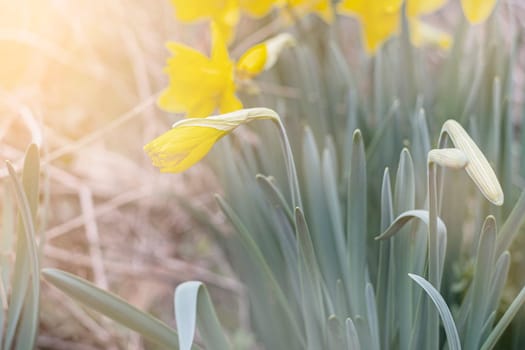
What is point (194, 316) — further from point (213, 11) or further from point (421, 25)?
point (421, 25)

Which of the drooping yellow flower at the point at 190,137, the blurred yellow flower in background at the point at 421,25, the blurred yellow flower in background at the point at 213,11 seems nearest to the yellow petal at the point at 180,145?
the drooping yellow flower at the point at 190,137

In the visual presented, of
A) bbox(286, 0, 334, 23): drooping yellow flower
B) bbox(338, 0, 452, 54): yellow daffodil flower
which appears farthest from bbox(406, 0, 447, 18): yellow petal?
bbox(286, 0, 334, 23): drooping yellow flower

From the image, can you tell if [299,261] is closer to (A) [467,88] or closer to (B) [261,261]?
(B) [261,261]

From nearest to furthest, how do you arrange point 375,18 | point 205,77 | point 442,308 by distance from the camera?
point 442,308 → point 205,77 → point 375,18

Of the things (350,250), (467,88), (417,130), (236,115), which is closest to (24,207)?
(236,115)

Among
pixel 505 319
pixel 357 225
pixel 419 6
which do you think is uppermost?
pixel 419 6

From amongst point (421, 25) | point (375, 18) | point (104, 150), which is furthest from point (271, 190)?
point (104, 150)

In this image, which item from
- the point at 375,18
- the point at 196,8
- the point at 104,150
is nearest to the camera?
the point at 196,8

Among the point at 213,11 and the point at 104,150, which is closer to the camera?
the point at 213,11
